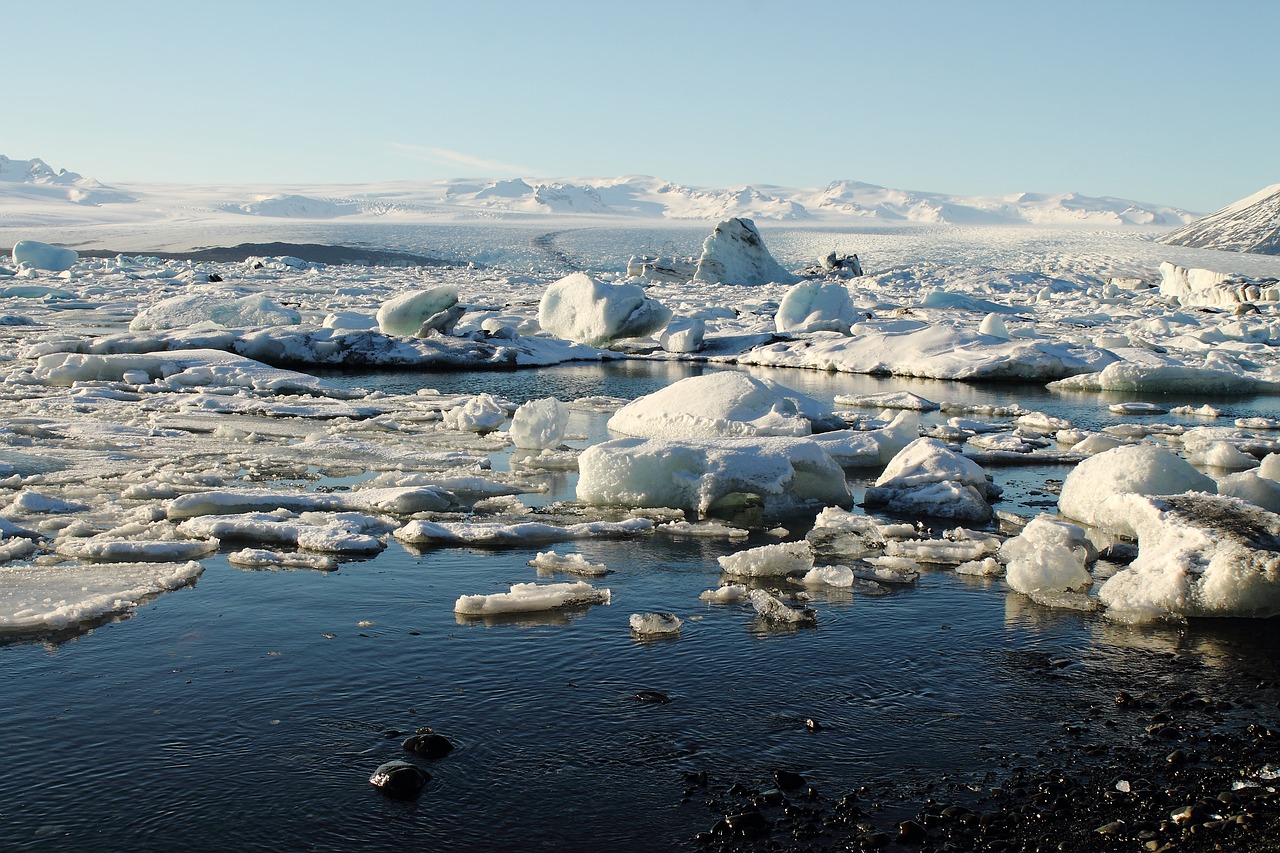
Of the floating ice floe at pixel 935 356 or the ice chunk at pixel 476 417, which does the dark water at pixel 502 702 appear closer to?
→ the ice chunk at pixel 476 417

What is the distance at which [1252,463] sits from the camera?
396 inches

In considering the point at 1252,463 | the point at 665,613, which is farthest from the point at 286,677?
the point at 1252,463

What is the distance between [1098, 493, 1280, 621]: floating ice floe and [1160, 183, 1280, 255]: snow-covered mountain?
5341 cm

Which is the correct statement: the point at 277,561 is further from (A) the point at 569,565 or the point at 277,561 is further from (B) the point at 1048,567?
(B) the point at 1048,567

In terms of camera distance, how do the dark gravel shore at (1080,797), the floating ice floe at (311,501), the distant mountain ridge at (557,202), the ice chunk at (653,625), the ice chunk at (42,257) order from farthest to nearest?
the distant mountain ridge at (557,202), the ice chunk at (42,257), the floating ice floe at (311,501), the ice chunk at (653,625), the dark gravel shore at (1080,797)

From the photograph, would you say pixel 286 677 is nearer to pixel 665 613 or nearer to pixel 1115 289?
pixel 665 613

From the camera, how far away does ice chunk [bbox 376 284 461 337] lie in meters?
19.2

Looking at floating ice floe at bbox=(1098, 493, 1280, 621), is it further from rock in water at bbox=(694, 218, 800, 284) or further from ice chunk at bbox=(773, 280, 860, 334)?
rock in water at bbox=(694, 218, 800, 284)

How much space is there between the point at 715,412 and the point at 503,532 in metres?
3.58

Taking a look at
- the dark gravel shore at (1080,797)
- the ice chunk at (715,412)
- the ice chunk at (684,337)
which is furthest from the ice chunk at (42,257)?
the dark gravel shore at (1080,797)

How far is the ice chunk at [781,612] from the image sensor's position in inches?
220

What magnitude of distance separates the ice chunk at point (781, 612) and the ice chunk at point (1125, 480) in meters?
2.93

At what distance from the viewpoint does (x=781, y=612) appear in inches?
221

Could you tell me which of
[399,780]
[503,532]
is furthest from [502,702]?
[503,532]
